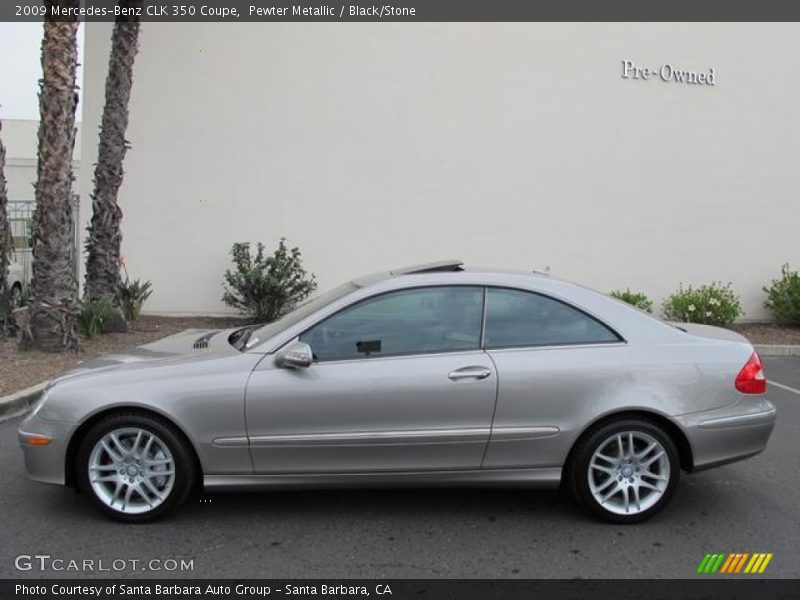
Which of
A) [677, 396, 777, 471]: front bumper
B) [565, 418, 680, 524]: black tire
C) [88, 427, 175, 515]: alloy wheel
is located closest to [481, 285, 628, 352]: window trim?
[565, 418, 680, 524]: black tire

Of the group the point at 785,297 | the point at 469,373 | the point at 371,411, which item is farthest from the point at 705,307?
the point at 371,411

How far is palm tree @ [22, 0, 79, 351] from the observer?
8.39m

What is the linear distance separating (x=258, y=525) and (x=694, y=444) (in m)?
2.52

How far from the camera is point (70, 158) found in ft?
28.5

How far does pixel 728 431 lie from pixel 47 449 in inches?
151

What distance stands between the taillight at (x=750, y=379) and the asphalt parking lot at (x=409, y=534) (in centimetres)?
78

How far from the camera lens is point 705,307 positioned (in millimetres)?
11414

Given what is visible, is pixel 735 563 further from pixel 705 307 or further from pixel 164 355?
pixel 705 307

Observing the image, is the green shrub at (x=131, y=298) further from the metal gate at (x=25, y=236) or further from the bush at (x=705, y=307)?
the bush at (x=705, y=307)

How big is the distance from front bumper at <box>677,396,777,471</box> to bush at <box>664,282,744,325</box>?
294 inches

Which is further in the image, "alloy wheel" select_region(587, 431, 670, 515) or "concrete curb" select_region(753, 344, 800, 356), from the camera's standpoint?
"concrete curb" select_region(753, 344, 800, 356)

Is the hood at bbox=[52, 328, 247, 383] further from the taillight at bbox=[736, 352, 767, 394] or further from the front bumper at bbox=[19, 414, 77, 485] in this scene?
the taillight at bbox=[736, 352, 767, 394]

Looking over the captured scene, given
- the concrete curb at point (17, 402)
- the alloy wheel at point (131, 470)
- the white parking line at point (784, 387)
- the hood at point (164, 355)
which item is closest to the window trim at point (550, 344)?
the hood at point (164, 355)

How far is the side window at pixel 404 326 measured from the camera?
416cm
